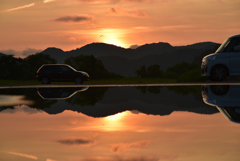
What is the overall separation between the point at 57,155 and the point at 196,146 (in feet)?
6.88

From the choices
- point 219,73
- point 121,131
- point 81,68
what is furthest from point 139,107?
point 81,68

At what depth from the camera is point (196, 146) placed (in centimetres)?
680

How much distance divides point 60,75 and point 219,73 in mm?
13490

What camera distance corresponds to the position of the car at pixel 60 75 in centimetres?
3169

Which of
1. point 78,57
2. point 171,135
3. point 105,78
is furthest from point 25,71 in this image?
point 171,135

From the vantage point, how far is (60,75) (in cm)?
3206

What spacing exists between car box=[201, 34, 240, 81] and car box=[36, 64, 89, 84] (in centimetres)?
1165

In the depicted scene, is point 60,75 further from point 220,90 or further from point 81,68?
point 220,90

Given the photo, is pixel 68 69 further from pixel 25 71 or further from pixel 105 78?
pixel 25 71

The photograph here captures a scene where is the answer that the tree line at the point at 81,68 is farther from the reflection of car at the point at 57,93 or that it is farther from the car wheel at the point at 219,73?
the reflection of car at the point at 57,93

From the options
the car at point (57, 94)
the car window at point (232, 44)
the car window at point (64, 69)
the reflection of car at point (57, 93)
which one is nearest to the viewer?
the car at point (57, 94)

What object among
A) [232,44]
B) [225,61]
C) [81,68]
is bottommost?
[81,68]

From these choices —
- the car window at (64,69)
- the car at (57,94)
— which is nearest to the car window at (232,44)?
the car at (57,94)

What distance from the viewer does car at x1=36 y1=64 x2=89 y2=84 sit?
3169cm
